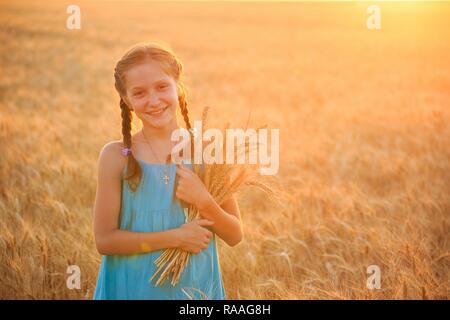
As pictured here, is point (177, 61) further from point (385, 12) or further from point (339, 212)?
point (385, 12)

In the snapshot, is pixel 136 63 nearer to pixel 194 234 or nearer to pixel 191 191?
pixel 191 191

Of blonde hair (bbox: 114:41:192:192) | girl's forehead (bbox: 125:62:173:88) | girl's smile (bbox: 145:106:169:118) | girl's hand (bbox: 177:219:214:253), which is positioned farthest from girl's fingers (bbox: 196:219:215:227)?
girl's forehead (bbox: 125:62:173:88)

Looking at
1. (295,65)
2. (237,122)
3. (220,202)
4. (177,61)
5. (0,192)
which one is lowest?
(220,202)

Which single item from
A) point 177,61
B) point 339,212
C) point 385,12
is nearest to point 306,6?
point 385,12

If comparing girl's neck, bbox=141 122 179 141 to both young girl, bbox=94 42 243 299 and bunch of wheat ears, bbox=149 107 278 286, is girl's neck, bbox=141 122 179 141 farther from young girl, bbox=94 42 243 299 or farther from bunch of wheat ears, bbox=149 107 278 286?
bunch of wheat ears, bbox=149 107 278 286

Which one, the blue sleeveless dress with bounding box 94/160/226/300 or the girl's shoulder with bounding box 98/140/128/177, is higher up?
the girl's shoulder with bounding box 98/140/128/177

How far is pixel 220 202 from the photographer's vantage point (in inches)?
81.2

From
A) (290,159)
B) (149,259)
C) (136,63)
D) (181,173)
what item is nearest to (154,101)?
(136,63)

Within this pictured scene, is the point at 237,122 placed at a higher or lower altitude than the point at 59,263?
higher

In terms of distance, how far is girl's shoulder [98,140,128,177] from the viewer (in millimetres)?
1928

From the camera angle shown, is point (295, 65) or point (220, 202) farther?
point (295, 65)

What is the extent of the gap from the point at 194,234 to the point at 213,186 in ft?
0.64

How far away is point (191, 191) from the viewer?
1.94 m

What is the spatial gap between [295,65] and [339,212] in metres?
6.36
